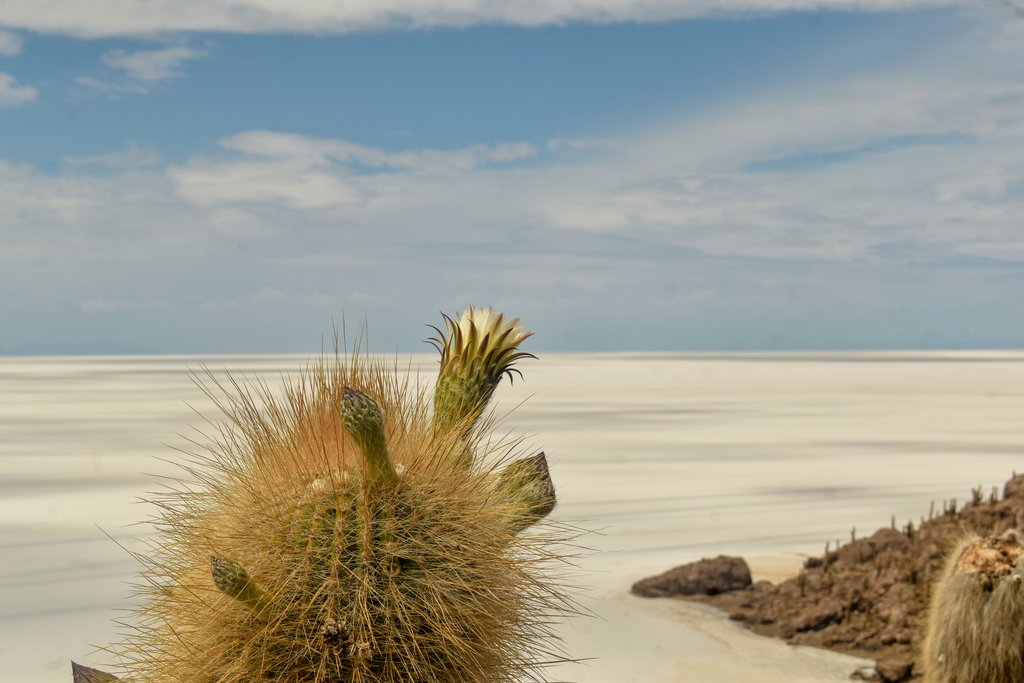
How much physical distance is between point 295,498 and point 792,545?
13.7 metres

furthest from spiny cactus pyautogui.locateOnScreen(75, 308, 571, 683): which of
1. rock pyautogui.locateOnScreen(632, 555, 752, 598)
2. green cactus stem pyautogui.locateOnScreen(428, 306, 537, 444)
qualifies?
rock pyautogui.locateOnScreen(632, 555, 752, 598)

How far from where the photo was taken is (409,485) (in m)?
2.77

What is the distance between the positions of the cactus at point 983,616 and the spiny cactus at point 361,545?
5070 millimetres

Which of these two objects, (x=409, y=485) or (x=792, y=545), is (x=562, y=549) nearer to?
(x=409, y=485)

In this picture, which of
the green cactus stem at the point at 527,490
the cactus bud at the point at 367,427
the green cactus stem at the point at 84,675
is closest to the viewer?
the cactus bud at the point at 367,427

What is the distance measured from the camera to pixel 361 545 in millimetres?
2623

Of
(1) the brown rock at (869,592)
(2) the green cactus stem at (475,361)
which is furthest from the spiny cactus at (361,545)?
(1) the brown rock at (869,592)

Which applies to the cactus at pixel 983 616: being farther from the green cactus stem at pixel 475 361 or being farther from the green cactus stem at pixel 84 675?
the green cactus stem at pixel 84 675

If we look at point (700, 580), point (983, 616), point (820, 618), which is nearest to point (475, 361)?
point (983, 616)

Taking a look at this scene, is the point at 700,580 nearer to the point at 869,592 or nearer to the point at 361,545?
the point at 869,592

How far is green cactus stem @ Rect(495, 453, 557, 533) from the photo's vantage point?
3.03 metres

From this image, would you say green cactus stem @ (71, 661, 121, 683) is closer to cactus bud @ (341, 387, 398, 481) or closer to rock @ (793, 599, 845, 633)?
cactus bud @ (341, 387, 398, 481)

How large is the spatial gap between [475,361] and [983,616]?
17.7ft

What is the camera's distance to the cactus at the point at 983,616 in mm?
6832
